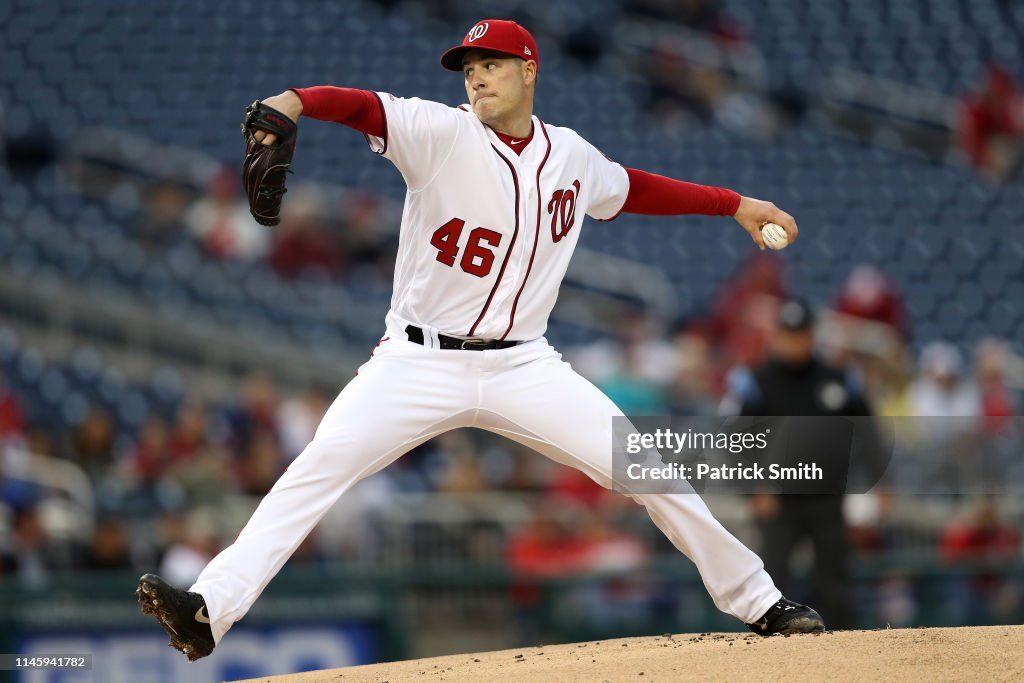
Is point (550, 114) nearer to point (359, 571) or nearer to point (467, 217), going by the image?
point (359, 571)

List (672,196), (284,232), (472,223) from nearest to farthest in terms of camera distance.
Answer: (472,223)
(672,196)
(284,232)

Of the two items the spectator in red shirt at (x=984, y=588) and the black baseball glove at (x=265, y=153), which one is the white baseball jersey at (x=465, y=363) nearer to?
the black baseball glove at (x=265, y=153)

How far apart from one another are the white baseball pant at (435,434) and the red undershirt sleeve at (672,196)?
2.32 ft

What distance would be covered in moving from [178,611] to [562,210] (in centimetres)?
162

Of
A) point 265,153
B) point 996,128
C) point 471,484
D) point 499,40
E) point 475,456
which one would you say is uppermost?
point 996,128

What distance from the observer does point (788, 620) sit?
4391 mm

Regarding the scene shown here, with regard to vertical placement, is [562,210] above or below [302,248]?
below

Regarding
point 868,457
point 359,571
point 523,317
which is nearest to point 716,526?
point 523,317

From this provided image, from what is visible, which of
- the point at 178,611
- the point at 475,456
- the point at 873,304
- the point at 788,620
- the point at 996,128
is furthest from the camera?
the point at 996,128

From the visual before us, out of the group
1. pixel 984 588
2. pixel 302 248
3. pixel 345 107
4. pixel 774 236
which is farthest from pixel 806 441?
pixel 302 248

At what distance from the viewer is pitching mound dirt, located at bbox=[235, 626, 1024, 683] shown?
153 inches

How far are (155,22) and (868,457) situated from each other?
9.81 meters

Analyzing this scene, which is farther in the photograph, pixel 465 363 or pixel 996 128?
pixel 996 128

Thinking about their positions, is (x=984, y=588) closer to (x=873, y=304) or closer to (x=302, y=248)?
(x=873, y=304)
